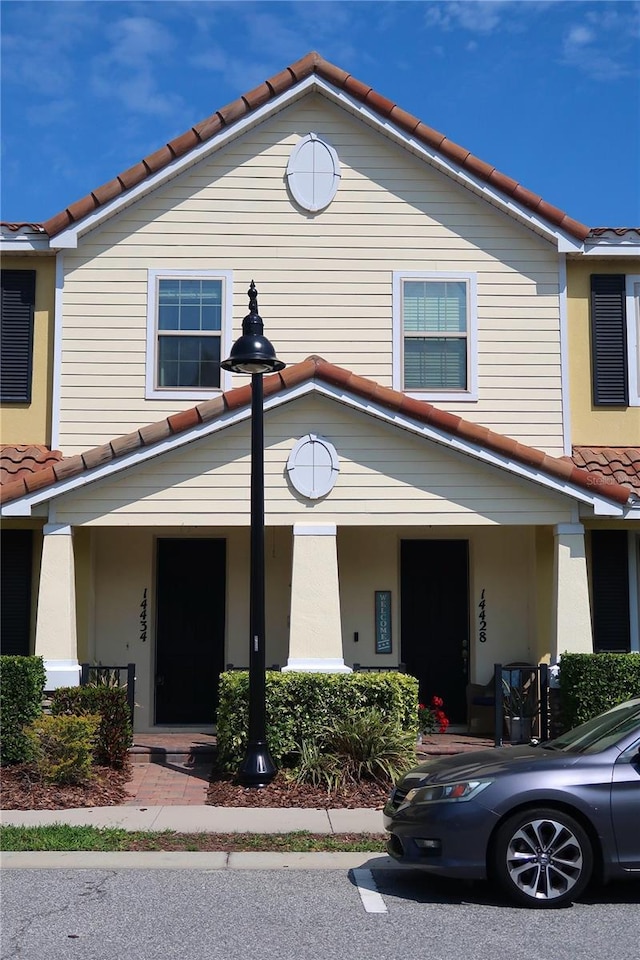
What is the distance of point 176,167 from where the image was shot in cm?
1318

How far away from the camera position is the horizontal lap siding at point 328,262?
522 inches

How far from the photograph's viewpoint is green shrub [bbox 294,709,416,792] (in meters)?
10.2

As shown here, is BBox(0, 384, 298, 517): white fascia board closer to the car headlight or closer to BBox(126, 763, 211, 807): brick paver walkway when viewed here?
BBox(126, 763, 211, 807): brick paver walkway

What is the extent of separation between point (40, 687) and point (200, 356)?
453 centimetres

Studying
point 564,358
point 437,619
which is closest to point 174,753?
point 437,619

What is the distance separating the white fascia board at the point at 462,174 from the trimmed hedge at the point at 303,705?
6.02 meters

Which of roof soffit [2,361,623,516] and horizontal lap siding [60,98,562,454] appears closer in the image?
roof soffit [2,361,623,516]

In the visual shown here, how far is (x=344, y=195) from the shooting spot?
44.2 ft

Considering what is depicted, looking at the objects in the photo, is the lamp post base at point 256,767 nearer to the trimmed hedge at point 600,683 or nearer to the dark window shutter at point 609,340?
the trimmed hedge at point 600,683

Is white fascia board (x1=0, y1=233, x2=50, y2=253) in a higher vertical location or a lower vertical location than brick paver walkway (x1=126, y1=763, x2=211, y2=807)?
higher

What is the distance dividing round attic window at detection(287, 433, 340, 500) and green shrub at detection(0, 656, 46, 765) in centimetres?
339

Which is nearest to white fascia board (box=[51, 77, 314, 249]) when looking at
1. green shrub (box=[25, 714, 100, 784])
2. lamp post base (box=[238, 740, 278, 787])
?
green shrub (box=[25, 714, 100, 784])

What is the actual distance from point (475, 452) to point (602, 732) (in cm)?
465

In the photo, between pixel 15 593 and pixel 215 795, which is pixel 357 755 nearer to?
pixel 215 795
